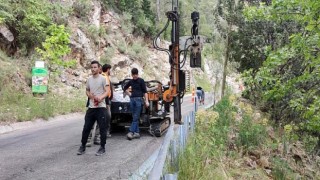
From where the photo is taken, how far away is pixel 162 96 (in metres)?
11.1

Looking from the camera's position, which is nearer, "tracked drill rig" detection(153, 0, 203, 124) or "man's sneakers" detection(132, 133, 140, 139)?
"tracked drill rig" detection(153, 0, 203, 124)

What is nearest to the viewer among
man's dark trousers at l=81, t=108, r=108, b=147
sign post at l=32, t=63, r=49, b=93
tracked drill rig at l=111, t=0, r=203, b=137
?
man's dark trousers at l=81, t=108, r=108, b=147

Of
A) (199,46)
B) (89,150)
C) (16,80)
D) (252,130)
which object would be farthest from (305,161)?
(16,80)

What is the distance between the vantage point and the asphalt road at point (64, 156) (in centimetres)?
634

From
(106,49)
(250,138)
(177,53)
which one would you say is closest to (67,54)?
(106,49)

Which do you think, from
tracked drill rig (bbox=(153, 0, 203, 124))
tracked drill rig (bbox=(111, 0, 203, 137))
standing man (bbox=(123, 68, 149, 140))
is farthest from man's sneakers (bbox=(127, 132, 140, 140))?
tracked drill rig (bbox=(153, 0, 203, 124))

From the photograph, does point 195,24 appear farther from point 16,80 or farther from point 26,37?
point 26,37

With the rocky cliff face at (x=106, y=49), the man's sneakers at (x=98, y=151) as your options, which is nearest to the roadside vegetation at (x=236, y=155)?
the man's sneakers at (x=98, y=151)

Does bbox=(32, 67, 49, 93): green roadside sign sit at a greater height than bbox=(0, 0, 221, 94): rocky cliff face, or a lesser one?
lesser

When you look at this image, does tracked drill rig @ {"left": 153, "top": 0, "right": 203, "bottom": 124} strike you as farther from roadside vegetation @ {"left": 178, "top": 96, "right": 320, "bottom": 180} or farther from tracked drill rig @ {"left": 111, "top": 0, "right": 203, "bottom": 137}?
roadside vegetation @ {"left": 178, "top": 96, "right": 320, "bottom": 180}

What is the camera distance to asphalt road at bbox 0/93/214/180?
6.34 m

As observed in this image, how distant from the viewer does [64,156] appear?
306 inches

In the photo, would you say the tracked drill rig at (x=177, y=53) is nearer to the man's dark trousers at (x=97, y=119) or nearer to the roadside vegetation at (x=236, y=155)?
the roadside vegetation at (x=236, y=155)

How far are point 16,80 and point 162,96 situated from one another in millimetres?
10330
